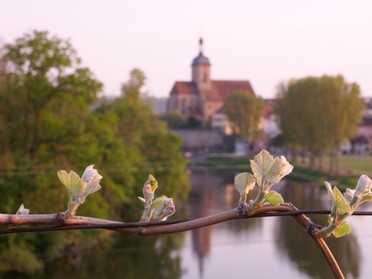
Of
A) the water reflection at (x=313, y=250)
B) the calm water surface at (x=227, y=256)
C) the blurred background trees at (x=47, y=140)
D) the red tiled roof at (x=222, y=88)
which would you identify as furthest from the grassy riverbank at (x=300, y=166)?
the red tiled roof at (x=222, y=88)

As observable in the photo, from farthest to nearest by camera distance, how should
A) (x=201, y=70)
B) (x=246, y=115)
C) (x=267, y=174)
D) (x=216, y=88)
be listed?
(x=216, y=88) → (x=201, y=70) → (x=246, y=115) → (x=267, y=174)

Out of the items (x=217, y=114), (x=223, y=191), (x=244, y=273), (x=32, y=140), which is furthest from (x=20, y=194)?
(x=217, y=114)

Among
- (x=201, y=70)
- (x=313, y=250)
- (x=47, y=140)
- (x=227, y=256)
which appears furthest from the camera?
(x=201, y=70)

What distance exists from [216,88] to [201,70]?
1.61 meters

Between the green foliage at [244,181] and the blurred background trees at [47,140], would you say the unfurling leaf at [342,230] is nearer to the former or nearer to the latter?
the green foliage at [244,181]

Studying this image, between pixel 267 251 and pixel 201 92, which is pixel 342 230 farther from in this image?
pixel 201 92

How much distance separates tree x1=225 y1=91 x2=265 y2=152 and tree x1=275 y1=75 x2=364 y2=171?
11.5 ft

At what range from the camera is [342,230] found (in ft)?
1.49

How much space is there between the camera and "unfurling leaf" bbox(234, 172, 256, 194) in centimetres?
46

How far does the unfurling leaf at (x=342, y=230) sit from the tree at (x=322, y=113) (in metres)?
16.7

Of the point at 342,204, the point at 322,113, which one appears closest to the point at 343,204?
the point at 342,204

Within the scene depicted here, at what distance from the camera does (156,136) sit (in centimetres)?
1452

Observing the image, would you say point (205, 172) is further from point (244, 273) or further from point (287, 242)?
point (244, 273)

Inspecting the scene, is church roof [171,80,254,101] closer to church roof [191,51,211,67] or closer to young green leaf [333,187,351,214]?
church roof [191,51,211,67]
